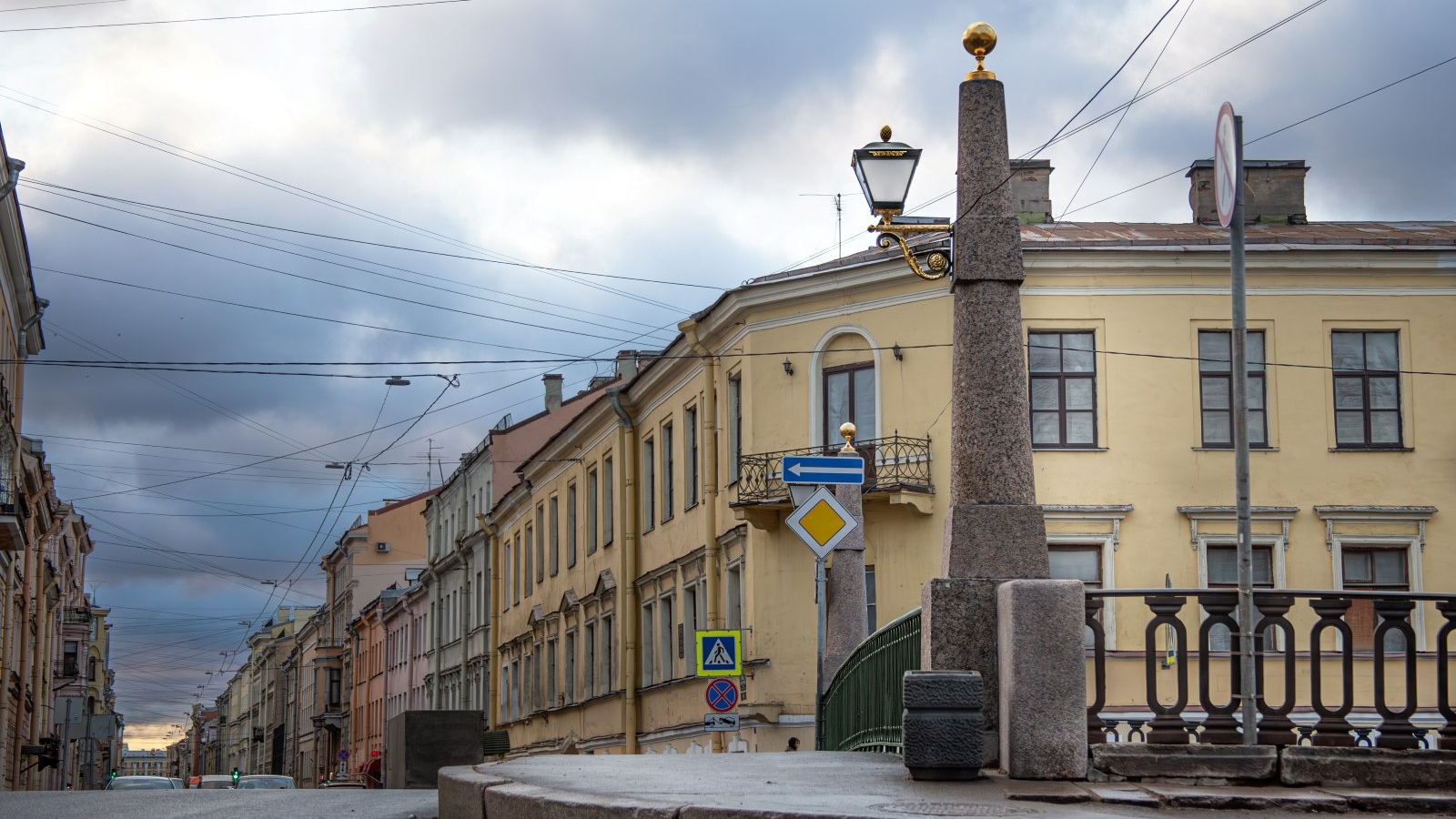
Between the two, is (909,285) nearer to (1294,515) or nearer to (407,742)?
(1294,515)

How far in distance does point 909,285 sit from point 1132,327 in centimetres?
349

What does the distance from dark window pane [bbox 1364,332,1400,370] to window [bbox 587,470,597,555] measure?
18203mm

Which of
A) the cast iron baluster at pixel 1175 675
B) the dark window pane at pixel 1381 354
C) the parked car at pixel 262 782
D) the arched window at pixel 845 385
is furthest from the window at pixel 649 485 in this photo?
the cast iron baluster at pixel 1175 675

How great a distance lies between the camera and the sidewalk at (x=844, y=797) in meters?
6.82

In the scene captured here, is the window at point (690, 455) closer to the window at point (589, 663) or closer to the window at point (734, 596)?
the window at point (734, 596)

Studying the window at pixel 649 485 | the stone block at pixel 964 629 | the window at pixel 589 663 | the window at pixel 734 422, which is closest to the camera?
the stone block at pixel 964 629

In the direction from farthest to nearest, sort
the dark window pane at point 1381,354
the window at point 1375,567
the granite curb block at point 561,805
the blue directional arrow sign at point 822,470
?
the dark window pane at point 1381,354, the window at point 1375,567, the blue directional arrow sign at point 822,470, the granite curb block at point 561,805

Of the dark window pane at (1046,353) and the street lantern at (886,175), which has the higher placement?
the dark window pane at (1046,353)

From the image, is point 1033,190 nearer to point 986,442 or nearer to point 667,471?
point 667,471

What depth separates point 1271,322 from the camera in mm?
27406

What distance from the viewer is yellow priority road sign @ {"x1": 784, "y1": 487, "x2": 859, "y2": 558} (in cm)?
1570

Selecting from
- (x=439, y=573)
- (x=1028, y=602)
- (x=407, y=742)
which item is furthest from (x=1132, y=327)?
(x=439, y=573)

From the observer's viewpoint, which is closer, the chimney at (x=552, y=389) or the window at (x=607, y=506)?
the window at (x=607, y=506)

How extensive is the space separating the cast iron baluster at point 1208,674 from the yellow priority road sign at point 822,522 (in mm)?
6884
